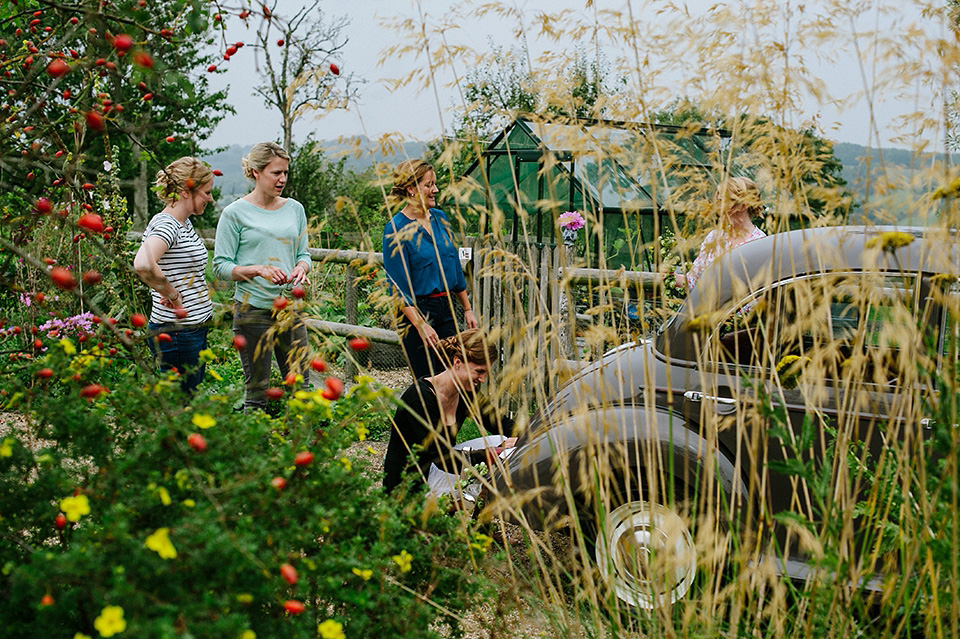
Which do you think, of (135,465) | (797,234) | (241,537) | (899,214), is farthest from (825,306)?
(135,465)

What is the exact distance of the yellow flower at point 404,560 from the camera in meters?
1.72

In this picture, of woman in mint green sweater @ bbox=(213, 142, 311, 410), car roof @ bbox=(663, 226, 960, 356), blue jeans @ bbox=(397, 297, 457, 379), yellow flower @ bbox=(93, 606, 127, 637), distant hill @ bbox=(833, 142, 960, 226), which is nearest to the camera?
yellow flower @ bbox=(93, 606, 127, 637)

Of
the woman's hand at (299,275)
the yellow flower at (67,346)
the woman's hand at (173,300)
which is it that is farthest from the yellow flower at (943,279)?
the woman's hand at (173,300)

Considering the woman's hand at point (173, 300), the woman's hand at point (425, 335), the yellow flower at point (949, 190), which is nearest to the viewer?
the yellow flower at point (949, 190)

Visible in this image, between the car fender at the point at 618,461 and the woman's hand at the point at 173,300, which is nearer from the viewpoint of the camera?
the car fender at the point at 618,461

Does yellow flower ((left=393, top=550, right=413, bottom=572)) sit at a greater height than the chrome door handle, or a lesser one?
lesser

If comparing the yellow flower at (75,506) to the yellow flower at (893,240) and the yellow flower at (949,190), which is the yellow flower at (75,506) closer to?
the yellow flower at (893,240)

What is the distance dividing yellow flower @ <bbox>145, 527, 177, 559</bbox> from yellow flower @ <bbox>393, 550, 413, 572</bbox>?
1.99 feet

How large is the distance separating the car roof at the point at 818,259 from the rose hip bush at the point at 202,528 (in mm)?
810

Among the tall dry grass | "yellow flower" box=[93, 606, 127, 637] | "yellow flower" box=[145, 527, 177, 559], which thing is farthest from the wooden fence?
"yellow flower" box=[93, 606, 127, 637]

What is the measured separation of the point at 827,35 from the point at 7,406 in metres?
2.13

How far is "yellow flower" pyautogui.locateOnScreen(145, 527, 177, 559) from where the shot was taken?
1.19m

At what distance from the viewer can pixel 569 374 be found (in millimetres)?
2010

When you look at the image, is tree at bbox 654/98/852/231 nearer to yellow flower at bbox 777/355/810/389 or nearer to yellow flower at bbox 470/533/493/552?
yellow flower at bbox 777/355/810/389
